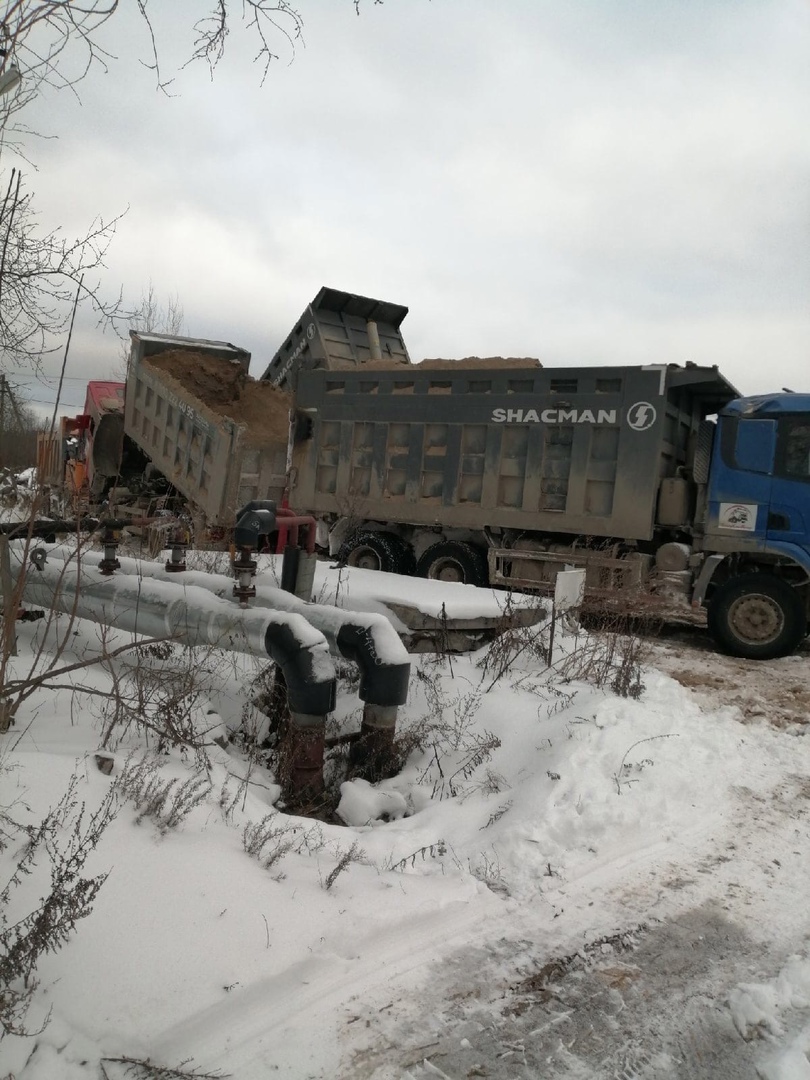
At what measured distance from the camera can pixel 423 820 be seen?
165 inches

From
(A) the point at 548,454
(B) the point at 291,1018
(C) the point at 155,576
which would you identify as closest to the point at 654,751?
(B) the point at 291,1018

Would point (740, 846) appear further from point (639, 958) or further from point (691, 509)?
point (691, 509)

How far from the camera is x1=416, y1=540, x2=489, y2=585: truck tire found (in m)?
10.1

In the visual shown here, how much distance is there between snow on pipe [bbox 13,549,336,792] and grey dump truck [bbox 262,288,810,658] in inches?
148

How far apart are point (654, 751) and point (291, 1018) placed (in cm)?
290

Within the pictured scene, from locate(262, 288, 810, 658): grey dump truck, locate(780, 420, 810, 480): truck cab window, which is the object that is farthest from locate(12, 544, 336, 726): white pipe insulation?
locate(780, 420, 810, 480): truck cab window

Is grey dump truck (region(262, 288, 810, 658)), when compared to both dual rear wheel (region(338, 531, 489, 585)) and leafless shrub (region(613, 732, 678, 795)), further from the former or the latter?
leafless shrub (region(613, 732, 678, 795))

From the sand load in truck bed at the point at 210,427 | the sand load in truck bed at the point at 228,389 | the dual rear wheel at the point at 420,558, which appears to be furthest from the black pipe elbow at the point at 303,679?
the sand load in truck bed at the point at 228,389

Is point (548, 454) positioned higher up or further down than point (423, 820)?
higher up

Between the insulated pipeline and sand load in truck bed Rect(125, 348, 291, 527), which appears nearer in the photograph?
the insulated pipeline

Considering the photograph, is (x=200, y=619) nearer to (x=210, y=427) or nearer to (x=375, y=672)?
(x=375, y=672)

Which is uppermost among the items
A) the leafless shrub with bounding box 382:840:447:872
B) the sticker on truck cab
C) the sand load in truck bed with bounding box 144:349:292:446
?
the sand load in truck bed with bounding box 144:349:292:446

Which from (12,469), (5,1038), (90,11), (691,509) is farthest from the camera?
(691,509)

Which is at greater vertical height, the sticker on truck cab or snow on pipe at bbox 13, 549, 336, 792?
the sticker on truck cab
